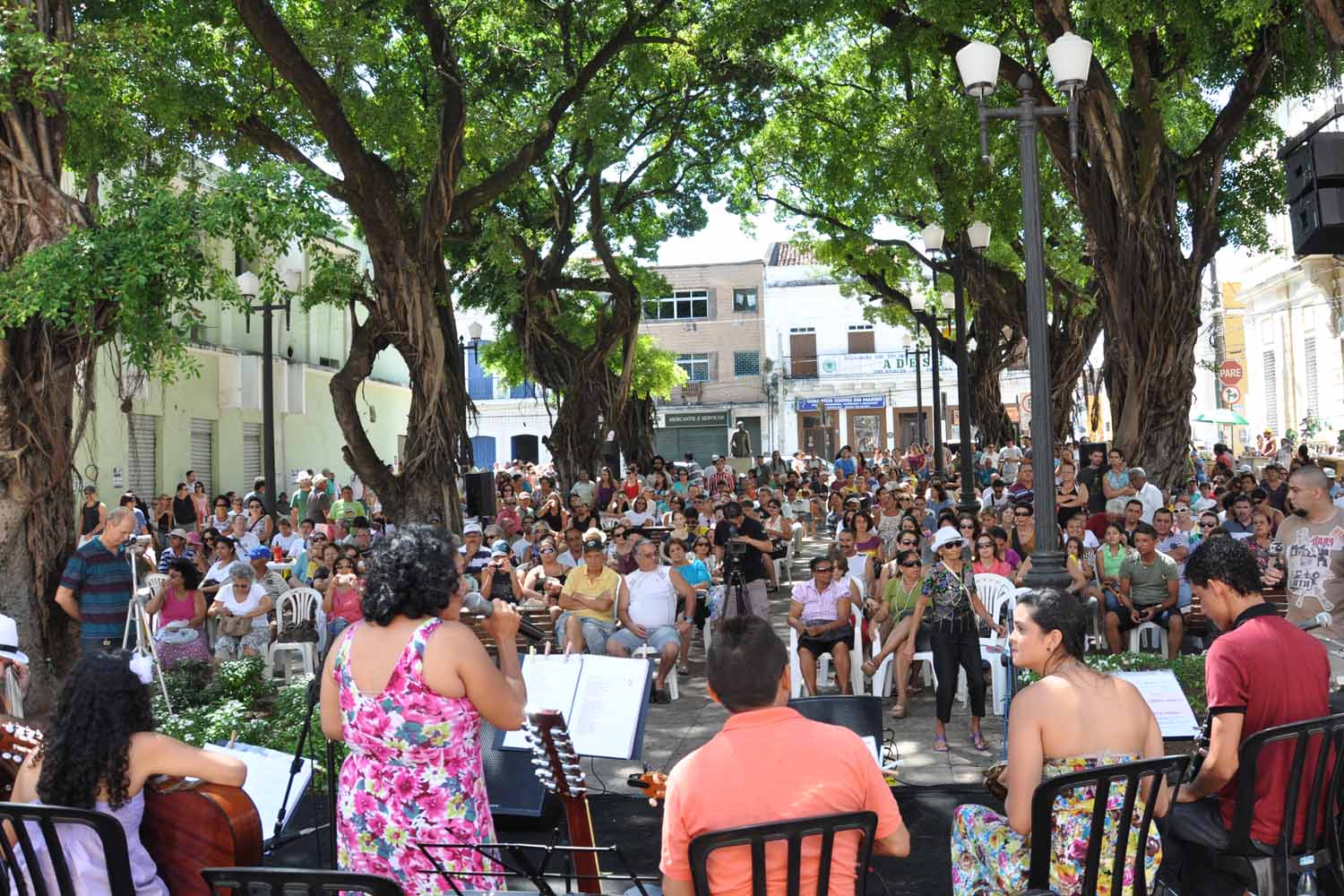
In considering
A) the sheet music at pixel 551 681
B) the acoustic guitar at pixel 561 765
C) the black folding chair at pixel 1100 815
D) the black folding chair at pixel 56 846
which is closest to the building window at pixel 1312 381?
the sheet music at pixel 551 681

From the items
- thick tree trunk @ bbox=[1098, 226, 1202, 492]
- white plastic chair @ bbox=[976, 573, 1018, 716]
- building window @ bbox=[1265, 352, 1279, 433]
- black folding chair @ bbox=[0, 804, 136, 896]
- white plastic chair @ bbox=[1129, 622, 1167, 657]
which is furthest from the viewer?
building window @ bbox=[1265, 352, 1279, 433]

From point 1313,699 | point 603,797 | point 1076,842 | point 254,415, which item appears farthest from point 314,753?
point 254,415

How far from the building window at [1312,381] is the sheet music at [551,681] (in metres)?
32.5

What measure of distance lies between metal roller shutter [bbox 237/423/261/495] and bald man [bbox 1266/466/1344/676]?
2552cm

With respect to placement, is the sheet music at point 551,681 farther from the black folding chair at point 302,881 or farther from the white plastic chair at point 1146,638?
the white plastic chair at point 1146,638

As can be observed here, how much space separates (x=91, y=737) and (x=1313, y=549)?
20.3 feet

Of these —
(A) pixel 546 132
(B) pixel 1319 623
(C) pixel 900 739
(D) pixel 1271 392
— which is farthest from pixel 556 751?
(D) pixel 1271 392

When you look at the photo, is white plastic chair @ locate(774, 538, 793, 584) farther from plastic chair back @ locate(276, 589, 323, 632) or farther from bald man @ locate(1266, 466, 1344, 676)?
bald man @ locate(1266, 466, 1344, 676)

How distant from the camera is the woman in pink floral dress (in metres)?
3.40

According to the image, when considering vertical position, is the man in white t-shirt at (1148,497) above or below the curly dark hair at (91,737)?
above

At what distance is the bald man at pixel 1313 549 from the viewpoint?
22.2 feet

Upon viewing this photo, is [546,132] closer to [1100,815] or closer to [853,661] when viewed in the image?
[853,661]

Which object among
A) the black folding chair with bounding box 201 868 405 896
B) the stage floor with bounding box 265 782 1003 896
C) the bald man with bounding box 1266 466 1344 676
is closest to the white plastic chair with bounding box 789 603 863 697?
the stage floor with bounding box 265 782 1003 896

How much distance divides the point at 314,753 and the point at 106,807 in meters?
3.67
